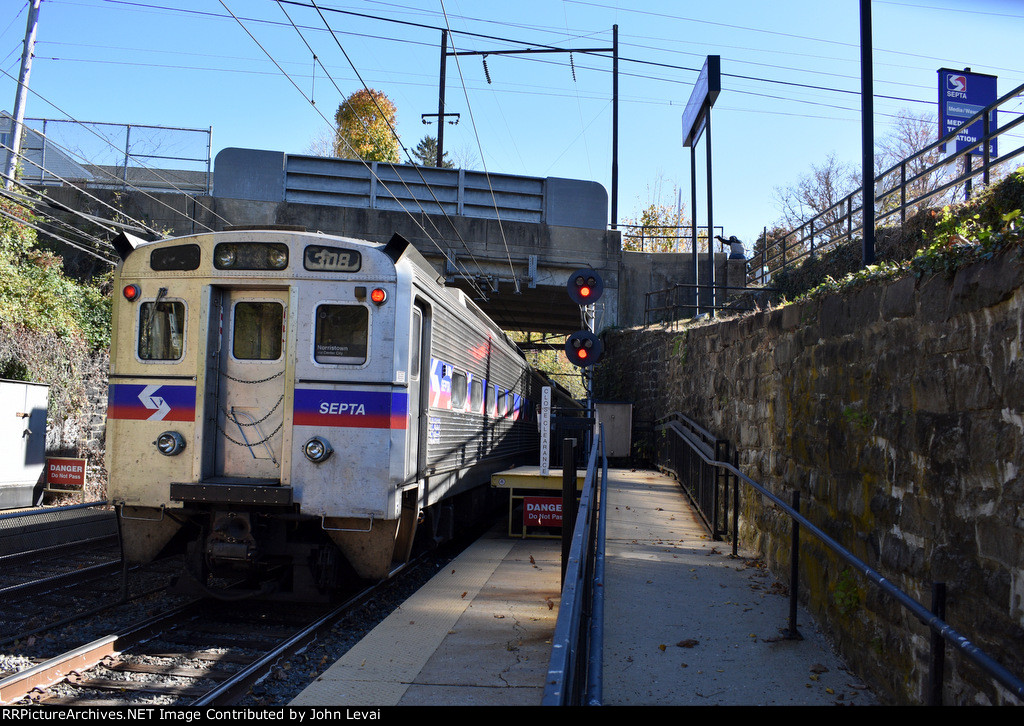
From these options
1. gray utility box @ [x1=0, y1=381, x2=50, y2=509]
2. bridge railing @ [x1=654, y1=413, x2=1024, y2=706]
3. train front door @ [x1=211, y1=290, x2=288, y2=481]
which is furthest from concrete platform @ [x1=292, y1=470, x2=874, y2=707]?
gray utility box @ [x1=0, y1=381, x2=50, y2=509]

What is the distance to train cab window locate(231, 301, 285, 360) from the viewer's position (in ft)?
23.6

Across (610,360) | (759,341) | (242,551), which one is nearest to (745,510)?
(759,341)

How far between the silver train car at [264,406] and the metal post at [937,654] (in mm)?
4579

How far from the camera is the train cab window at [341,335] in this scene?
6.99m

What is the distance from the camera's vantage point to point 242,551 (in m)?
6.63

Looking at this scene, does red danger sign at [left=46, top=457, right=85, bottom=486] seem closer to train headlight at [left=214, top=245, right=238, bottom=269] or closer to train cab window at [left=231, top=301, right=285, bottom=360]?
train cab window at [left=231, top=301, right=285, bottom=360]

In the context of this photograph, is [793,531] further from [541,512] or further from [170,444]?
[541,512]

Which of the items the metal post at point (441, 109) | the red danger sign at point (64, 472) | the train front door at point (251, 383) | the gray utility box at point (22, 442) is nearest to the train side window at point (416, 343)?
the train front door at point (251, 383)

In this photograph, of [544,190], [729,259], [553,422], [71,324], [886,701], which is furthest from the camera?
[729,259]

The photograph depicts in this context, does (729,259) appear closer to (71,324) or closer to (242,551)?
(71,324)

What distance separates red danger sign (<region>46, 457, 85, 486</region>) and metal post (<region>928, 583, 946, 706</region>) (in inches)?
578

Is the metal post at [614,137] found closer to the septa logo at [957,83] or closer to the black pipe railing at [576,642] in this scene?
the septa logo at [957,83]

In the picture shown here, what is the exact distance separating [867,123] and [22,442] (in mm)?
13939
